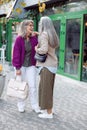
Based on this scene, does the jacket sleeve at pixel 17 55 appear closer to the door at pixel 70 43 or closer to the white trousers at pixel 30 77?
the white trousers at pixel 30 77

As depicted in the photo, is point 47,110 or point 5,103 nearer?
point 47,110

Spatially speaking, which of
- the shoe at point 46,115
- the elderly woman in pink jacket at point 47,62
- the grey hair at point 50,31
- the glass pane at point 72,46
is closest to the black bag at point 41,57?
the elderly woman in pink jacket at point 47,62

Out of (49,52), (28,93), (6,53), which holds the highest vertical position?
(49,52)

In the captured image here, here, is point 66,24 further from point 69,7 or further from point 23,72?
point 23,72

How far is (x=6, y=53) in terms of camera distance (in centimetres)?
2019

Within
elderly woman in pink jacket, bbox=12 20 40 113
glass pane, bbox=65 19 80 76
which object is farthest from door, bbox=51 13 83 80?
elderly woman in pink jacket, bbox=12 20 40 113

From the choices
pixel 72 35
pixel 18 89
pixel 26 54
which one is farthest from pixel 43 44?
pixel 72 35

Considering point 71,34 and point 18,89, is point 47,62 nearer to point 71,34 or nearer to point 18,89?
point 18,89

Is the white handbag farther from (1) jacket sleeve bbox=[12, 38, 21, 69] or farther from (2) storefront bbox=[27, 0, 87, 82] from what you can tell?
(2) storefront bbox=[27, 0, 87, 82]

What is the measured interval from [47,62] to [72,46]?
6512 mm

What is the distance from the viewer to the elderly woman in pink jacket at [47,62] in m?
6.54

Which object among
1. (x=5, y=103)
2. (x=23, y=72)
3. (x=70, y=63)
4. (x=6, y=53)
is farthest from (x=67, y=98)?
(x=6, y=53)

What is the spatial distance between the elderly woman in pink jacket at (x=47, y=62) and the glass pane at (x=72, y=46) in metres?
5.89

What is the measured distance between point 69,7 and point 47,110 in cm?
678
